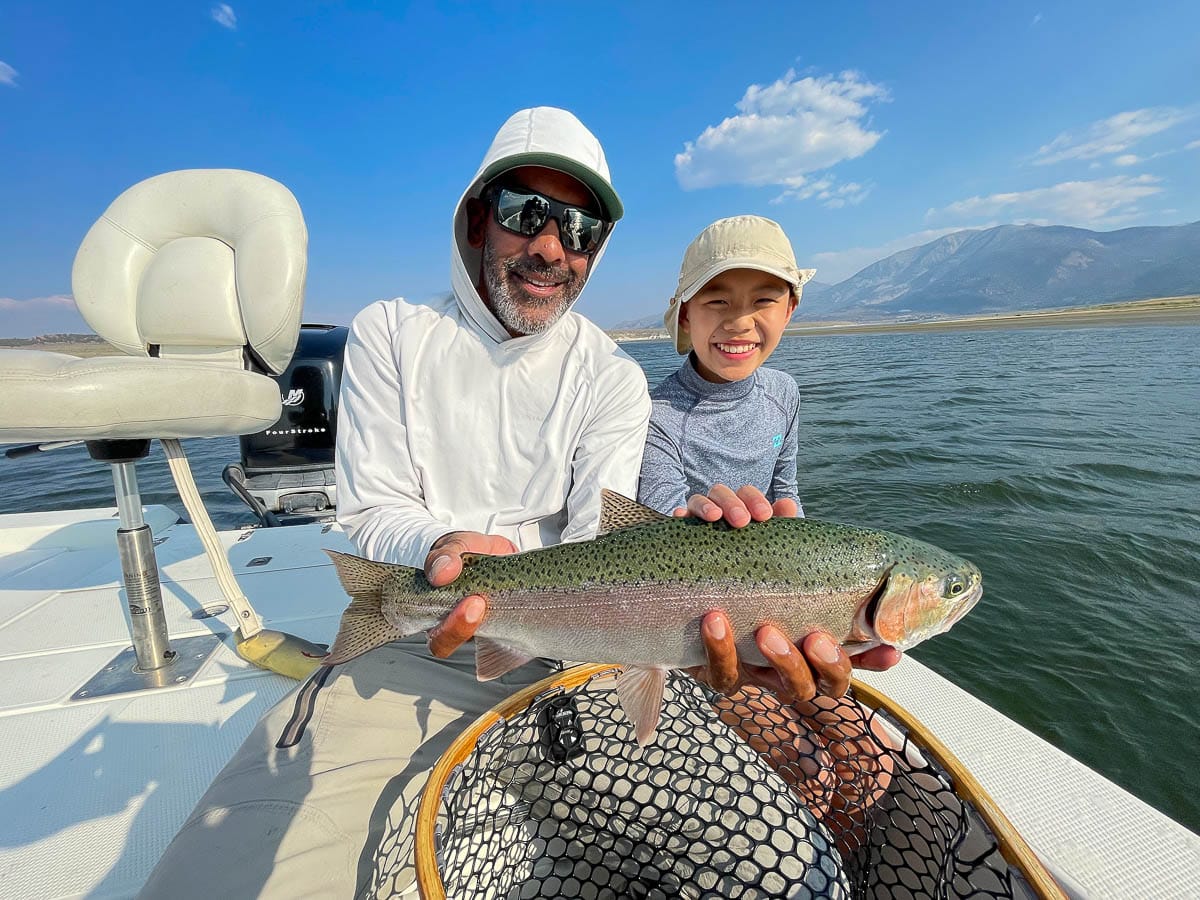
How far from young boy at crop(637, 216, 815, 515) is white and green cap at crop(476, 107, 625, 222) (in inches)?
29.7

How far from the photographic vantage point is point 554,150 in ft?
10.3

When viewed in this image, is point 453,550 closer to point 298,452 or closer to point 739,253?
point 739,253

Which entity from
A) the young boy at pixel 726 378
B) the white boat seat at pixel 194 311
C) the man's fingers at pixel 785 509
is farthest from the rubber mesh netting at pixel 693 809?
the white boat seat at pixel 194 311

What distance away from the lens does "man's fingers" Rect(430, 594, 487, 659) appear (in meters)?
2.33

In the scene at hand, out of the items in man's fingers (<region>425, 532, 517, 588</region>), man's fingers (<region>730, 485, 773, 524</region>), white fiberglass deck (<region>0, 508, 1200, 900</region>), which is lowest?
white fiberglass deck (<region>0, 508, 1200, 900</region>)

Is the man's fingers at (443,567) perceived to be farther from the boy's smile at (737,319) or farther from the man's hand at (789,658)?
the boy's smile at (737,319)

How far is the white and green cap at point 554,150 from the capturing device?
124 inches

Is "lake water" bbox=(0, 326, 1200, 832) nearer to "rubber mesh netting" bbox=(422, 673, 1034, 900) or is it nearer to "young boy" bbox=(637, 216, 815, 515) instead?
"rubber mesh netting" bbox=(422, 673, 1034, 900)

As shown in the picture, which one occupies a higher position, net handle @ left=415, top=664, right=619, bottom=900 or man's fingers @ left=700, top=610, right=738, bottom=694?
man's fingers @ left=700, top=610, right=738, bottom=694

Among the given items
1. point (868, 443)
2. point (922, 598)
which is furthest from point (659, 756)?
point (868, 443)

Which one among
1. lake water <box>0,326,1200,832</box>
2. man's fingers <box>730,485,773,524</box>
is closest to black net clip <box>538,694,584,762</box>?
man's fingers <box>730,485,773,524</box>

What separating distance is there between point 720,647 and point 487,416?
1866 mm

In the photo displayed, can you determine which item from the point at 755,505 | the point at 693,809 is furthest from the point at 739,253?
the point at 693,809

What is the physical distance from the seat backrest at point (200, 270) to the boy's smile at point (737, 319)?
2.62 m
